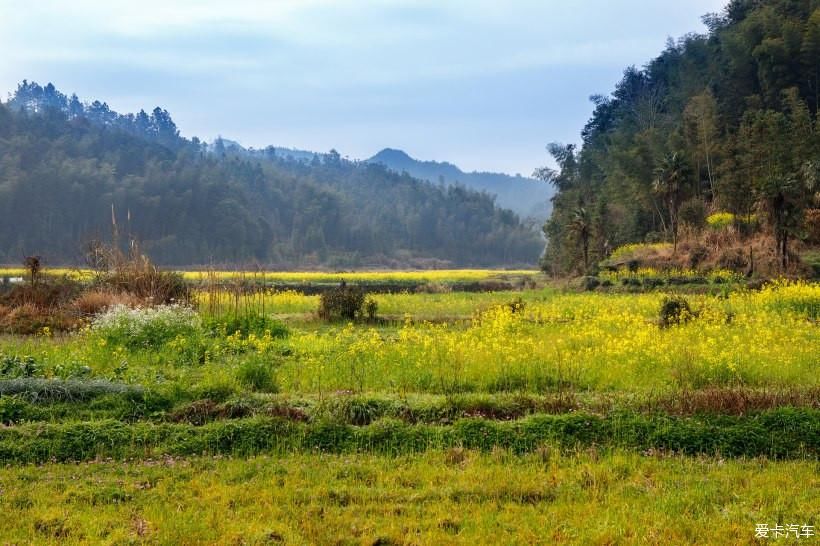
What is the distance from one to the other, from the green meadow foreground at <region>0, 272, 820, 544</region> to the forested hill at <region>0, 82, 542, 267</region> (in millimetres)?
61571

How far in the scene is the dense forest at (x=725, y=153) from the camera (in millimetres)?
32438

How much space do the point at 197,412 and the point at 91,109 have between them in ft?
494

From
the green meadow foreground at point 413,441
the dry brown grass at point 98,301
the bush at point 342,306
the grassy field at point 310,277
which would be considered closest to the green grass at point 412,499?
the green meadow foreground at point 413,441

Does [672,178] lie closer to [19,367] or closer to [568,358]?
[568,358]

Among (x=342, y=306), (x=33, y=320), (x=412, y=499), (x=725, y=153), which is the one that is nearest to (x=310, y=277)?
(x=725, y=153)

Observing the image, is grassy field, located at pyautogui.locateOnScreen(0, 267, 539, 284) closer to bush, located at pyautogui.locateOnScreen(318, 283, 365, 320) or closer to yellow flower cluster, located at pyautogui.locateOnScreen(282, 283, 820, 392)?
bush, located at pyautogui.locateOnScreen(318, 283, 365, 320)

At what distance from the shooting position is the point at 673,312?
1492cm

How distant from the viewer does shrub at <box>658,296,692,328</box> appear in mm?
14359

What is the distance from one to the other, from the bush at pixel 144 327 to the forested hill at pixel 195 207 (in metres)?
56.7

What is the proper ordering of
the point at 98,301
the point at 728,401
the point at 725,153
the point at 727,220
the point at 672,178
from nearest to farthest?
the point at 728,401, the point at 98,301, the point at 727,220, the point at 672,178, the point at 725,153

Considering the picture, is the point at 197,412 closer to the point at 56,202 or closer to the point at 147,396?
the point at 147,396

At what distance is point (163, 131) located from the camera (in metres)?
148

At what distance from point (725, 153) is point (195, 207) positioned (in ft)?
238

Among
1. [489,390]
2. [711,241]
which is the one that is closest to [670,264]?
[711,241]
